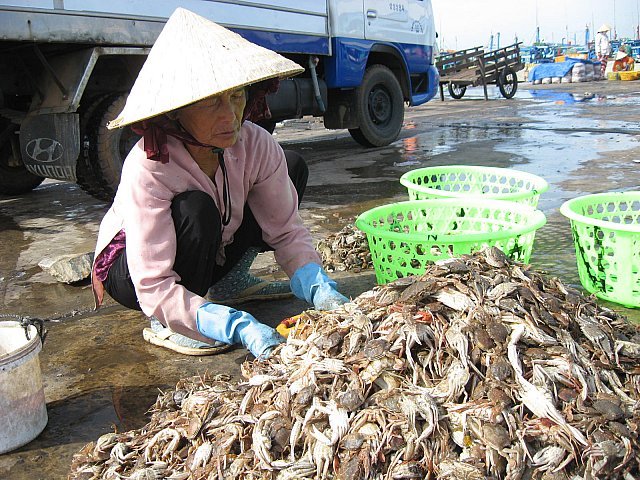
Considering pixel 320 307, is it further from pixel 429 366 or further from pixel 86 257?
pixel 86 257

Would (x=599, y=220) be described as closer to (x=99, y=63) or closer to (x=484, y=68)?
(x=99, y=63)

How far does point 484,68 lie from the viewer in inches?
701

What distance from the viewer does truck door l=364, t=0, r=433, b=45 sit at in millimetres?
7723

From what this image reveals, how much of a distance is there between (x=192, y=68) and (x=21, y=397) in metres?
1.19

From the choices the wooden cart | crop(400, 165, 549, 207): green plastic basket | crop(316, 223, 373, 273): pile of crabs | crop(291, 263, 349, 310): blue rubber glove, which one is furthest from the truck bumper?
the wooden cart

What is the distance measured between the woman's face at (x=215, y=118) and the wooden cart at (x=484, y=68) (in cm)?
1653

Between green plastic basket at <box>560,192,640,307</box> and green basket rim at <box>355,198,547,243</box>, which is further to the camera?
green plastic basket at <box>560,192,640,307</box>

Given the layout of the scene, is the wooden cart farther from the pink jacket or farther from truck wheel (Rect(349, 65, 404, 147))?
the pink jacket

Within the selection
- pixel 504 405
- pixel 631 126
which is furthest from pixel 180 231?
pixel 631 126

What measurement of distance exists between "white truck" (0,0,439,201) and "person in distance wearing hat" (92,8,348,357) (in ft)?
7.93

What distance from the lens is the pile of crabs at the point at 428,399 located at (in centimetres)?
147

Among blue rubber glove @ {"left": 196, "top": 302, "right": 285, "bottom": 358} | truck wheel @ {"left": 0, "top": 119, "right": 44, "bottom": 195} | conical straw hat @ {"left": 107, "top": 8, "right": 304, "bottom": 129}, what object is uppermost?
conical straw hat @ {"left": 107, "top": 8, "right": 304, "bottom": 129}

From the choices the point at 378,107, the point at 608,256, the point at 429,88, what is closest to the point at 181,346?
the point at 608,256

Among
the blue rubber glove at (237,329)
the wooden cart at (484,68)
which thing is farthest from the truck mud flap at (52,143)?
the wooden cart at (484,68)
